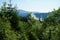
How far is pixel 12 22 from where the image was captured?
52.9 ft

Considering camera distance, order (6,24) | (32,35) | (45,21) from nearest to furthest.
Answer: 1. (6,24)
2. (32,35)
3. (45,21)

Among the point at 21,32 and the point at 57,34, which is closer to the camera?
the point at 57,34

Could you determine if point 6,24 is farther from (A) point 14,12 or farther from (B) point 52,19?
(B) point 52,19

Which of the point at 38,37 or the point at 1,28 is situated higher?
the point at 1,28

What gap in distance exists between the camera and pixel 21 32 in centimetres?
1549

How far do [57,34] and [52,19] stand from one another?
6507mm

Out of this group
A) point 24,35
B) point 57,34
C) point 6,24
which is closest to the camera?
point 57,34

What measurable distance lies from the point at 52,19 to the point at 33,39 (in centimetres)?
349

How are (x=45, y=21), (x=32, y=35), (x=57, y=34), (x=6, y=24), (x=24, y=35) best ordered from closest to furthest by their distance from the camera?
(x=57, y=34), (x=6, y=24), (x=24, y=35), (x=32, y=35), (x=45, y=21)

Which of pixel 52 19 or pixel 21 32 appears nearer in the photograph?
pixel 21 32

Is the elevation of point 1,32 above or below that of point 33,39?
above

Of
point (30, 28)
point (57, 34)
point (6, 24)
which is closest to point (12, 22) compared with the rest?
point (30, 28)

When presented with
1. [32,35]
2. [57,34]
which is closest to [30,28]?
[32,35]

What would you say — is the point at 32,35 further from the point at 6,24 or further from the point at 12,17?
the point at 6,24
